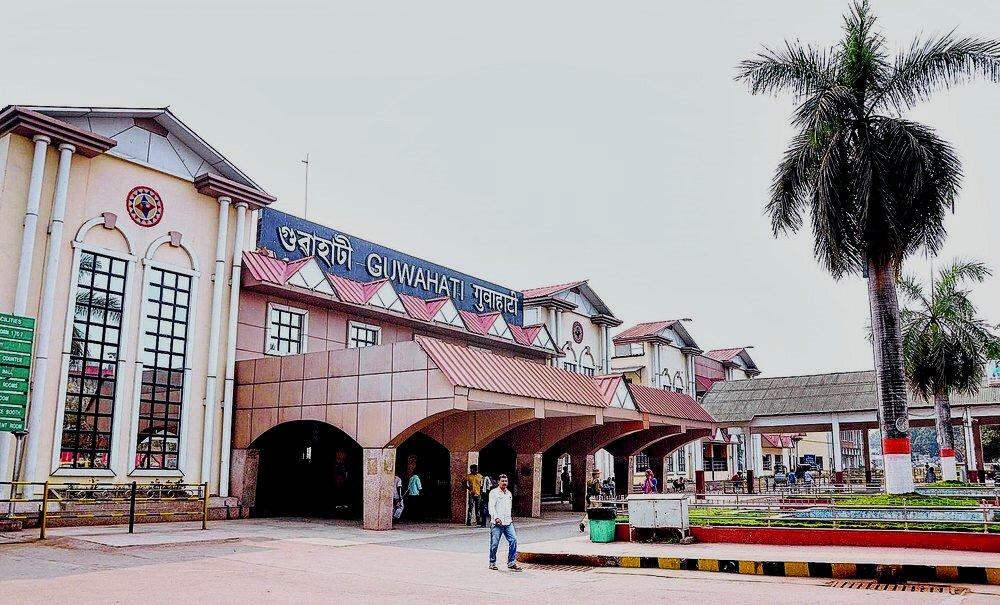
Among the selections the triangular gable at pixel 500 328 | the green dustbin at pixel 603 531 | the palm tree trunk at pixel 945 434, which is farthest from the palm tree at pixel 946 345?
the green dustbin at pixel 603 531

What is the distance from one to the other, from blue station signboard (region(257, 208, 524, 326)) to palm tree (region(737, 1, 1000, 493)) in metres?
14.8

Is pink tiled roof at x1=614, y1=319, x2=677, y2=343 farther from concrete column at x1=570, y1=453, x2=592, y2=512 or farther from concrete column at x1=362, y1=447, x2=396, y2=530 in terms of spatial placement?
concrete column at x1=362, y1=447, x2=396, y2=530

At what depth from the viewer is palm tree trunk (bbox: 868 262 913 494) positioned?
21.4 m

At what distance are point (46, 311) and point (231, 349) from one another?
5.56 meters

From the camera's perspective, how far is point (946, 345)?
33.6 metres

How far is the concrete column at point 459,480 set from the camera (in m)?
23.9

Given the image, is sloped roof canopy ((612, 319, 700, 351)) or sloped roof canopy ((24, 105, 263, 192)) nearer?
sloped roof canopy ((24, 105, 263, 192))

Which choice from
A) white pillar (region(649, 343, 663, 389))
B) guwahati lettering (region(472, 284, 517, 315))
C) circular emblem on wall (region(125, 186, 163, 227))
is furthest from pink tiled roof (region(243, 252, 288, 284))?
white pillar (region(649, 343, 663, 389))

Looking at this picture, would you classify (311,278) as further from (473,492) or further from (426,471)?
(426,471)

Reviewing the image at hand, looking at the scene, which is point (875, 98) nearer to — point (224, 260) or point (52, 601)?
point (224, 260)

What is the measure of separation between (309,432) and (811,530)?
18280 mm

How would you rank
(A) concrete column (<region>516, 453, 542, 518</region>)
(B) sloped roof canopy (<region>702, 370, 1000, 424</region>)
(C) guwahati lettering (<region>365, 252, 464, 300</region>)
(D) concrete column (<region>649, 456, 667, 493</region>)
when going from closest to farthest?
1. (A) concrete column (<region>516, 453, 542, 518</region>)
2. (C) guwahati lettering (<region>365, 252, 464, 300</region>)
3. (D) concrete column (<region>649, 456, 667, 493</region>)
4. (B) sloped roof canopy (<region>702, 370, 1000, 424</region>)

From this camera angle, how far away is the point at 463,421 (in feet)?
78.8

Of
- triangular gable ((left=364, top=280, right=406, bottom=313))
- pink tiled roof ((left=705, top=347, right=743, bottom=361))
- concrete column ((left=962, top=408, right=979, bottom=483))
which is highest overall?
pink tiled roof ((left=705, top=347, right=743, bottom=361))
